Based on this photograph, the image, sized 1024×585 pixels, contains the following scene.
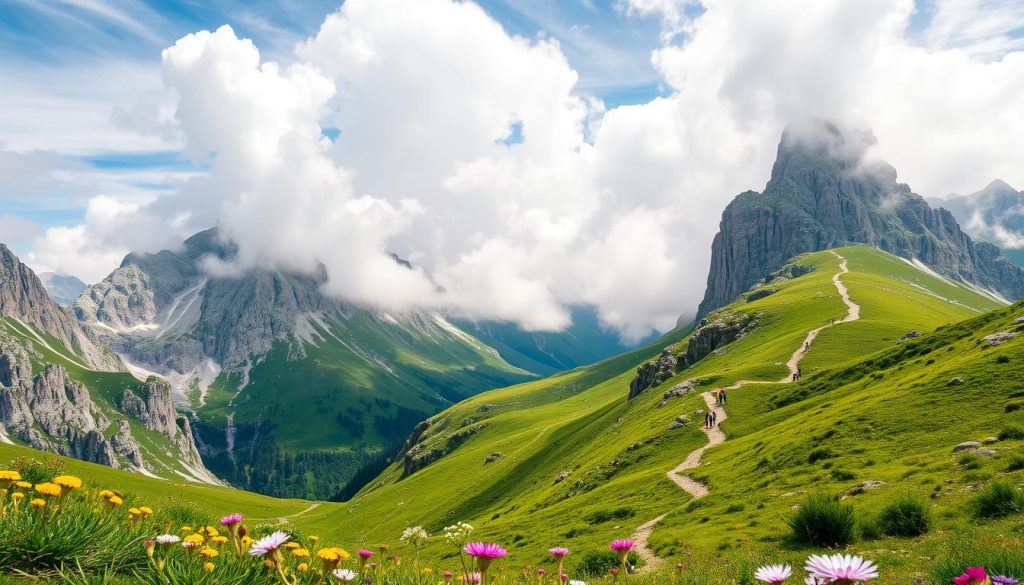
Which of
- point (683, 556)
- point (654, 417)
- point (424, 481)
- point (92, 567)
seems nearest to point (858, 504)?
point (683, 556)

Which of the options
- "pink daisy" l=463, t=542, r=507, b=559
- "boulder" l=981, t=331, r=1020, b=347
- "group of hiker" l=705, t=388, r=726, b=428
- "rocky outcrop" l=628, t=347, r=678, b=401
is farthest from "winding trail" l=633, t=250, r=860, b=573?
"rocky outcrop" l=628, t=347, r=678, b=401

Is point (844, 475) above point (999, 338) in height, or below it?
below

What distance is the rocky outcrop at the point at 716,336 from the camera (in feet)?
461

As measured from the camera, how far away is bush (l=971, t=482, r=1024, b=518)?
1977cm

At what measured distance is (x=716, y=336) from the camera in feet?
470

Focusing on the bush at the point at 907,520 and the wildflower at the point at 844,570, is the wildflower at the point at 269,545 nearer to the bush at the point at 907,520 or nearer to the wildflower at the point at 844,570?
the wildflower at the point at 844,570

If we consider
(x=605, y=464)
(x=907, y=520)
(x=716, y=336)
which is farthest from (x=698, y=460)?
(x=716, y=336)

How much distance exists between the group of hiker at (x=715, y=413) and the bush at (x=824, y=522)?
52.8 metres

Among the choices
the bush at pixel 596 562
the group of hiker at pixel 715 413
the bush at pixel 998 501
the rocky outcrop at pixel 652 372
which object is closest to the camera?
the bush at pixel 998 501

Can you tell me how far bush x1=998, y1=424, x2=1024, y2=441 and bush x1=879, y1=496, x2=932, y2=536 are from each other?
14.6m

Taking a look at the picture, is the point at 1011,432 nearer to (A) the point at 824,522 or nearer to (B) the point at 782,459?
(B) the point at 782,459

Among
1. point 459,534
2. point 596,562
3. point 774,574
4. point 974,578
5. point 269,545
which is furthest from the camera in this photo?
point 596,562

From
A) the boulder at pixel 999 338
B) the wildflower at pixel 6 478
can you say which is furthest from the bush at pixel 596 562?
the boulder at pixel 999 338

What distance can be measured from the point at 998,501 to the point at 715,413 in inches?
2231
